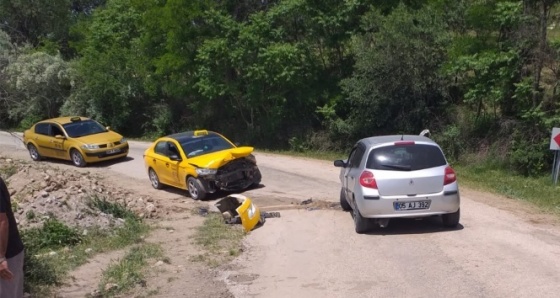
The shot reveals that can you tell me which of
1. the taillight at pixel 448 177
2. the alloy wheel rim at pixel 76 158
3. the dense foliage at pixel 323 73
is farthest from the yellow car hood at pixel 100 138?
the taillight at pixel 448 177

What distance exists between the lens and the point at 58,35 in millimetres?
45250

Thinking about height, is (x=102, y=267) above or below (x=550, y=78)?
below

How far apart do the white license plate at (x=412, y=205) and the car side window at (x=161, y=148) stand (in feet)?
28.4

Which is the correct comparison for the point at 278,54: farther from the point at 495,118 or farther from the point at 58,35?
the point at 58,35

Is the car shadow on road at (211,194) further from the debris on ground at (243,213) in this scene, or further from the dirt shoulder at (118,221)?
the debris on ground at (243,213)

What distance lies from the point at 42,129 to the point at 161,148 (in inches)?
338

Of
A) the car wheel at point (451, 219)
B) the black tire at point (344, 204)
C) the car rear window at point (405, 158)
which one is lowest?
the black tire at point (344, 204)

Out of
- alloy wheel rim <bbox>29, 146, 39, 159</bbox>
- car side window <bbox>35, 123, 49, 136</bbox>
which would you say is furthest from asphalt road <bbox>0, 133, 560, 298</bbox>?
alloy wheel rim <bbox>29, 146, 39, 159</bbox>

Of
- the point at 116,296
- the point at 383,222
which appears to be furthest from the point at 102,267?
Answer: the point at 383,222

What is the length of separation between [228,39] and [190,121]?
252 inches

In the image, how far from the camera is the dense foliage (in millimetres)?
21328

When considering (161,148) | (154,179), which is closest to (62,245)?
(161,148)

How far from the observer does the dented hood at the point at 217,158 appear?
17.0 metres

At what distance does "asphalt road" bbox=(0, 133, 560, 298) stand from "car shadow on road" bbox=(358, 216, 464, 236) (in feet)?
0.06
